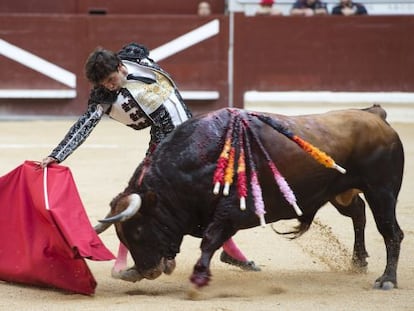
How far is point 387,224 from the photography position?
413cm

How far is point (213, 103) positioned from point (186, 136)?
7.56 meters

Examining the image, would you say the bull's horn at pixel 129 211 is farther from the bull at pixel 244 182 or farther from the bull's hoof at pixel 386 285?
the bull's hoof at pixel 386 285

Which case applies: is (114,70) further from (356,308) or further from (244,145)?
(356,308)

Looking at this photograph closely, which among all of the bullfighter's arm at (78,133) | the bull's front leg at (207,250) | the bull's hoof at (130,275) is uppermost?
the bullfighter's arm at (78,133)

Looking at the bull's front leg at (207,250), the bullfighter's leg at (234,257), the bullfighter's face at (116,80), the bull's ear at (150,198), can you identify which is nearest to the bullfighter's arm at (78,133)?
the bullfighter's face at (116,80)

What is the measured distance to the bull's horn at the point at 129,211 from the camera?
368cm

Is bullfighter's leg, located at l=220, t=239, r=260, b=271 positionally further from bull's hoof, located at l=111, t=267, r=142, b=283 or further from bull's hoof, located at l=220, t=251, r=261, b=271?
bull's hoof, located at l=111, t=267, r=142, b=283

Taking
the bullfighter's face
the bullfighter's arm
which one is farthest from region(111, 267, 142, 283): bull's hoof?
the bullfighter's face

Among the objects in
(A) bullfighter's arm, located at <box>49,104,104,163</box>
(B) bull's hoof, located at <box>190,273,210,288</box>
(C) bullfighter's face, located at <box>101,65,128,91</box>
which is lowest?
(B) bull's hoof, located at <box>190,273,210,288</box>

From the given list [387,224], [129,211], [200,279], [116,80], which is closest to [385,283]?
[387,224]

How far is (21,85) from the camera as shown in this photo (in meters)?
11.3

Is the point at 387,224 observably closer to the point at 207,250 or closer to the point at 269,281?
the point at 269,281

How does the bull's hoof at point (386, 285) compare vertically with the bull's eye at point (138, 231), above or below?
below

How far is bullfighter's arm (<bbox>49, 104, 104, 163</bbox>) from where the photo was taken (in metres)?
4.04
